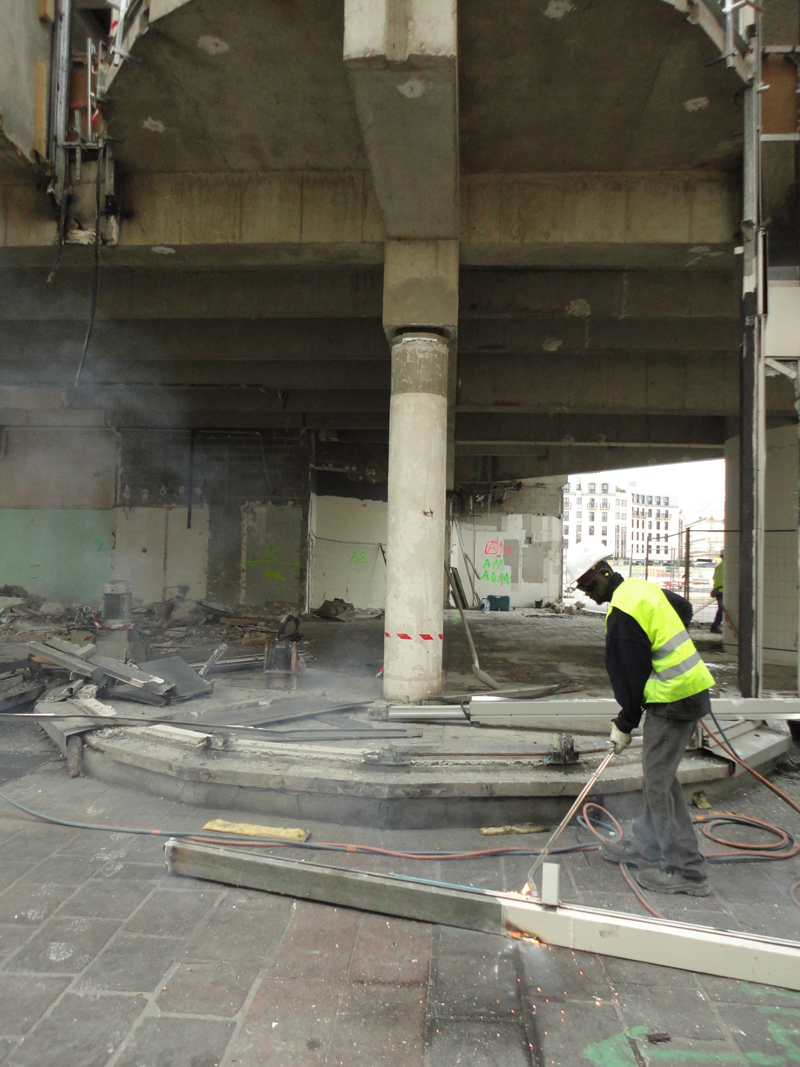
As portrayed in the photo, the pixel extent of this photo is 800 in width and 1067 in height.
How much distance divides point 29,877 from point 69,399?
14187 millimetres

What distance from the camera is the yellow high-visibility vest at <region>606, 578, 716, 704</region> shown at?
367cm

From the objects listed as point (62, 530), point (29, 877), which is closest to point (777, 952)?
point (29, 877)

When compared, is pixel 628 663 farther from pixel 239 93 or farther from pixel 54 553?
pixel 54 553

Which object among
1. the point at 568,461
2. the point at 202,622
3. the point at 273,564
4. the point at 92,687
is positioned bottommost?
the point at 202,622

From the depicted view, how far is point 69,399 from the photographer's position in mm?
15430

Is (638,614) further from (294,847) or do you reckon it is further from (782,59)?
(782,59)

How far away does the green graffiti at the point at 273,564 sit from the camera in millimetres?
15586

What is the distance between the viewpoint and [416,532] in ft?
22.1

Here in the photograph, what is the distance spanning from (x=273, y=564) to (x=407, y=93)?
11.8m

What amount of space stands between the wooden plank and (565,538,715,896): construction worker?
786 mm

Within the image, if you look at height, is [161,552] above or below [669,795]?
above

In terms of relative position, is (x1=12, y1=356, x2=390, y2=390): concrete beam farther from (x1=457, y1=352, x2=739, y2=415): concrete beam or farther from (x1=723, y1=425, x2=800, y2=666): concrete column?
(x1=723, y1=425, x2=800, y2=666): concrete column

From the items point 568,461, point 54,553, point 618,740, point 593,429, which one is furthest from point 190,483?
point 618,740

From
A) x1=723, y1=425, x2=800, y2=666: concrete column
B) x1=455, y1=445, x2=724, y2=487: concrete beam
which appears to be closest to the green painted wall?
x1=455, y1=445, x2=724, y2=487: concrete beam
